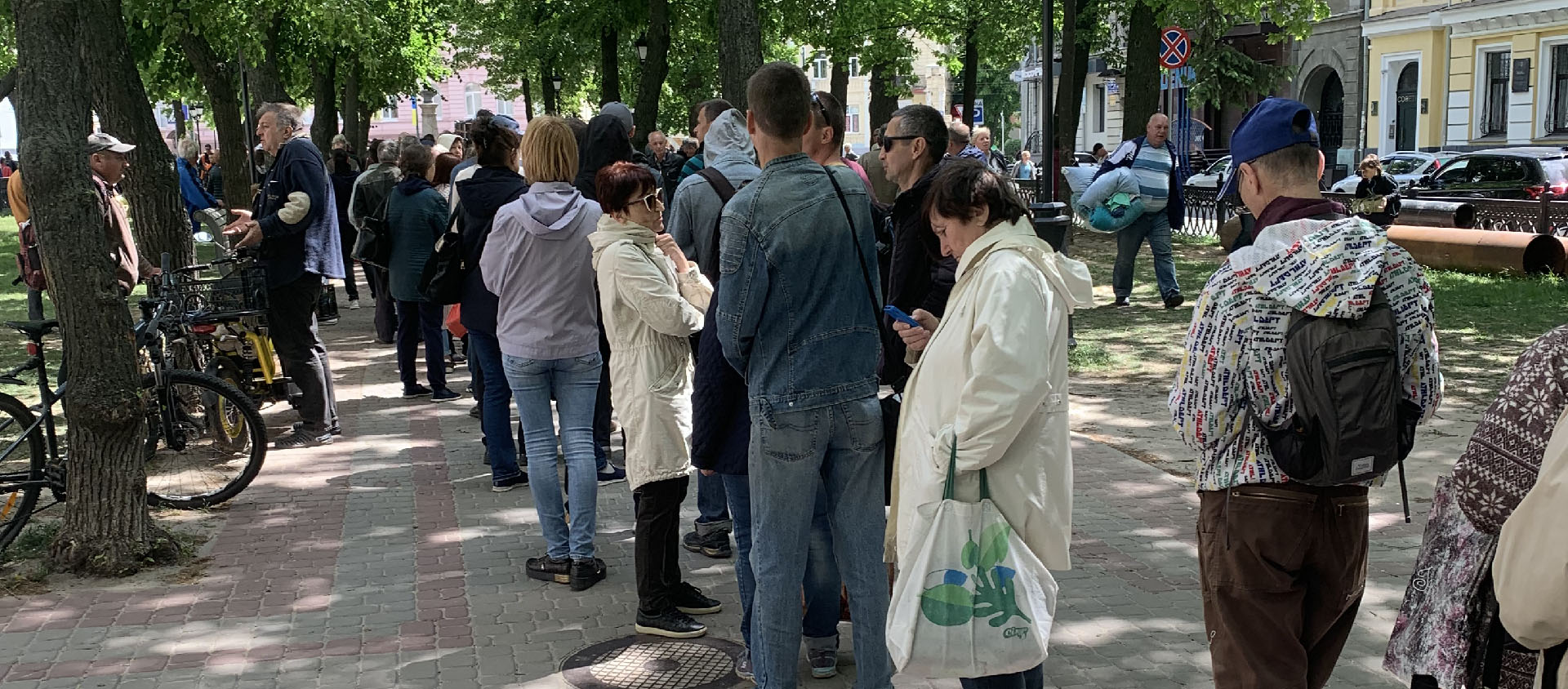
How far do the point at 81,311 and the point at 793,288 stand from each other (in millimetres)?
3631

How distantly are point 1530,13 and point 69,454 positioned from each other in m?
35.2

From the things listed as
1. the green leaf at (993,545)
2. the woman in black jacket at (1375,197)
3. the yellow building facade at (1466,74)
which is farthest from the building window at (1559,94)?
the green leaf at (993,545)

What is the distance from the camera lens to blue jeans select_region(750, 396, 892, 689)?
161 inches

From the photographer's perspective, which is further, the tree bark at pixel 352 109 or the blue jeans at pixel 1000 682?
the tree bark at pixel 352 109

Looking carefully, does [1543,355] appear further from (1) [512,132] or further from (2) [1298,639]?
(1) [512,132]

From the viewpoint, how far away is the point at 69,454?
→ 6.20 metres

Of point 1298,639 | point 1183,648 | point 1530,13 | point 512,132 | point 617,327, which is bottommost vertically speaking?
point 1183,648

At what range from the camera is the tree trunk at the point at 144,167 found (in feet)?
30.7

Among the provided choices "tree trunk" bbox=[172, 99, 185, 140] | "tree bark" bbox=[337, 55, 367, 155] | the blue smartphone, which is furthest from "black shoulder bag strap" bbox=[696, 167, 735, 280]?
"tree trunk" bbox=[172, 99, 185, 140]

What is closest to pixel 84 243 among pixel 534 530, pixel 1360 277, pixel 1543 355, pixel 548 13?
pixel 534 530

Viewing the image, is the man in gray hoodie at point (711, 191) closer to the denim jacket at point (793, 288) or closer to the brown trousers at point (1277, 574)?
the denim jacket at point (793, 288)

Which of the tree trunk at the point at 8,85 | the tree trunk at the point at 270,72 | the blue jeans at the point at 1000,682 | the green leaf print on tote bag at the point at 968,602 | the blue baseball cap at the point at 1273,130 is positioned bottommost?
the blue jeans at the point at 1000,682

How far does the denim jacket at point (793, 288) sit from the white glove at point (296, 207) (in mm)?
5369

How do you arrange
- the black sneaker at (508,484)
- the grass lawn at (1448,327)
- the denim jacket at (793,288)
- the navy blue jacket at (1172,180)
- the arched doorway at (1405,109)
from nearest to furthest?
the denim jacket at (793,288)
the black sneaker at (508,484)
the grass lawn at (1448,327)
the navy blue jacket at (1172,180)
the arched doorway at (1405,109)
